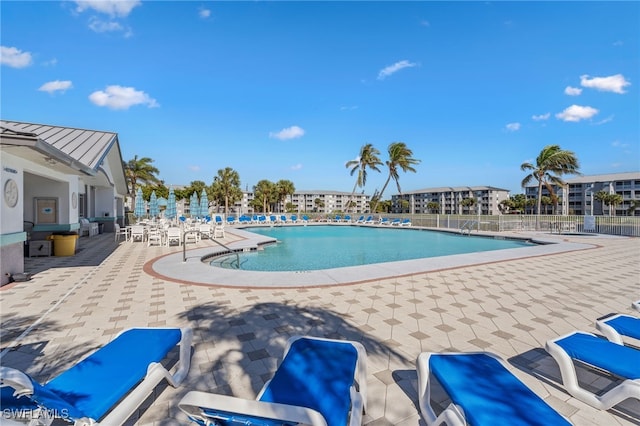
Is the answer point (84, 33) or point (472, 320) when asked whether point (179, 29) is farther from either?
point (472, 320)

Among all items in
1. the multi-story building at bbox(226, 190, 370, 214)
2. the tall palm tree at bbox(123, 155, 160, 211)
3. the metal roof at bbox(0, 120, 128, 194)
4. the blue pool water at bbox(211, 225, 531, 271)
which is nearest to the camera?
the metal roof at bbox(0, 120, 128, 194)

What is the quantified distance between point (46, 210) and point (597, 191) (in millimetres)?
93568

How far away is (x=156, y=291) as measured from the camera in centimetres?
588

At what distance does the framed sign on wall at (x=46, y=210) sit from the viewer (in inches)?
418

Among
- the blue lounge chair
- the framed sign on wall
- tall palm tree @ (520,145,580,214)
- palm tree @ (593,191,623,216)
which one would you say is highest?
tall palm tree @ (520,145,580,214)

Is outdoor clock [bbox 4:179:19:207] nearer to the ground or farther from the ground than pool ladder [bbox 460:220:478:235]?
farther from the ground

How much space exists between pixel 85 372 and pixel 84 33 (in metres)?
12.8

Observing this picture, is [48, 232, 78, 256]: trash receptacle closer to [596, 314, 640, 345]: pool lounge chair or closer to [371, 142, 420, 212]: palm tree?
[596, 314, 640, 345]: pool lounge chair

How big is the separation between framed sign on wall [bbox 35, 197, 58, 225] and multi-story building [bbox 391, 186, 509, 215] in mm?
77301

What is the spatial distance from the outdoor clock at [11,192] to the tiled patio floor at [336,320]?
1881 mm

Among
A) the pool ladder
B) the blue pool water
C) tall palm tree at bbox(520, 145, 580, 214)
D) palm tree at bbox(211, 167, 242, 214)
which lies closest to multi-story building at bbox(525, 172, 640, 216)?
tall palm tree at bbox(520, 145, 580, 214)

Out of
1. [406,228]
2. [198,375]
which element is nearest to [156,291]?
[198,375]

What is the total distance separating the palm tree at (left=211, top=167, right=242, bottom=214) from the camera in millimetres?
47281

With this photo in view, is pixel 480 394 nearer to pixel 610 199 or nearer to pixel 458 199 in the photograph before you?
pixel 610 199
